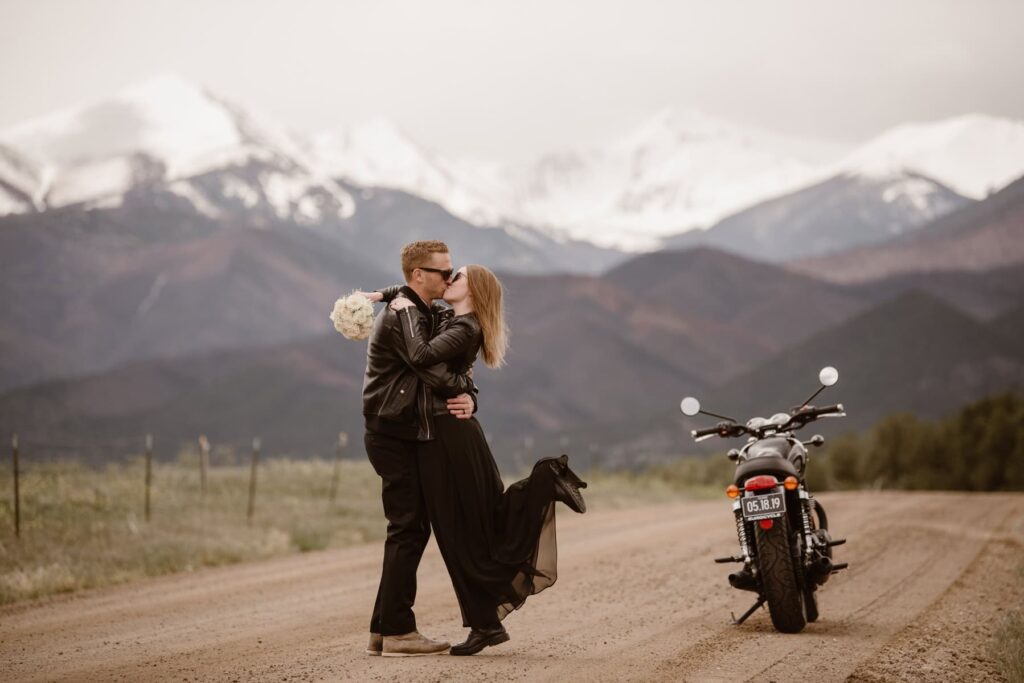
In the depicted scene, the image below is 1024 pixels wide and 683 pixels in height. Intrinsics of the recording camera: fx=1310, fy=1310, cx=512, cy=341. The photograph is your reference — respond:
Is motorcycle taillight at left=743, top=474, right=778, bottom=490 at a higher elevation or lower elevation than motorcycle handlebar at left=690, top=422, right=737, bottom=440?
lower

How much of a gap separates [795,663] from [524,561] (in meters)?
1.63

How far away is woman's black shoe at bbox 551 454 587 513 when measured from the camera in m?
7.68

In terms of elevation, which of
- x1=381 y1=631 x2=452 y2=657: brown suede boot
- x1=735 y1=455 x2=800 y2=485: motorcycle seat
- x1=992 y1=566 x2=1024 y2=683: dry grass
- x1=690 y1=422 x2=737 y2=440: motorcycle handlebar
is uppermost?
x1=690 y1=422 x2=737 y2=440: motorcycle handlebar

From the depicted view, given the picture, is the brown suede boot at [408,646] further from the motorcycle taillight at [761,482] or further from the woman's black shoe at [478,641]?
the motorcycle taillight at [761,482]

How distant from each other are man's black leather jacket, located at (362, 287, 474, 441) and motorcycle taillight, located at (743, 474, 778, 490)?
2.17m

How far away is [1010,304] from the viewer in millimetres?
143250

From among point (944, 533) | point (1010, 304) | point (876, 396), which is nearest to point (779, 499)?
point (944, 533)

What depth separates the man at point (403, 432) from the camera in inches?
294

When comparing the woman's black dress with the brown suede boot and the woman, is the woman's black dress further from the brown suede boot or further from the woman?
the brown suede boot

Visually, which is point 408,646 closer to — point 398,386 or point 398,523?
point 398,523

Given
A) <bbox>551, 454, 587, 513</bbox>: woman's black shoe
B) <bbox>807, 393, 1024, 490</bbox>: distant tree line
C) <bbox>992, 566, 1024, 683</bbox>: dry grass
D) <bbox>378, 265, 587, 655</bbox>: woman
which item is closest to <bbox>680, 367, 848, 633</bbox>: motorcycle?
<bbox>992, 566, 1024, 683</bbox>: dry grass

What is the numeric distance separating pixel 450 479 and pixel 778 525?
2.27m

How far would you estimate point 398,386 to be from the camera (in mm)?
7453

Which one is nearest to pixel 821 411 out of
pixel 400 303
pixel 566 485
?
pixel 566 485
